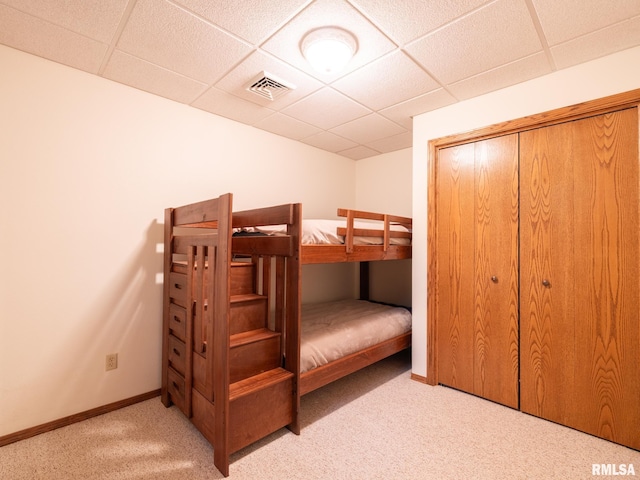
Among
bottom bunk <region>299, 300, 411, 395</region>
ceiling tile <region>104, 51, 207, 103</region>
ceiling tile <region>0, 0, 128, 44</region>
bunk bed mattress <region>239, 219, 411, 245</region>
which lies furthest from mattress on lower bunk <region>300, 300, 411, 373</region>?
ceiling tile <region>0, 0, 128, 44</region>

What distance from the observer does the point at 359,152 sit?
3.73 metres

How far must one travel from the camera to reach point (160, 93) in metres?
2.29

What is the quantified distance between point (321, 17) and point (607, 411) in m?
2.70

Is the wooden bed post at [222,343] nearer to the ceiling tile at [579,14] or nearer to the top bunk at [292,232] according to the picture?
the top bunk at [292,232]

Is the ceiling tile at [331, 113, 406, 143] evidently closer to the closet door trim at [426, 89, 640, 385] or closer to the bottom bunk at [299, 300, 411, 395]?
the closet door trim at [426, 89, 640, 385]

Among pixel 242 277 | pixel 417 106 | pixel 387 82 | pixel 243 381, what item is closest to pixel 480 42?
pixel 387 82

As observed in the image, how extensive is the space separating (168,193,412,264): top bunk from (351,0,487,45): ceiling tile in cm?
101

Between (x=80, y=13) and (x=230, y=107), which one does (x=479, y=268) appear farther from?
(x=80, y=13)

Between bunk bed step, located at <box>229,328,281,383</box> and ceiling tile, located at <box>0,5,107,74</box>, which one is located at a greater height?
ceiling tile, located at <box>0,5,107,74</box>

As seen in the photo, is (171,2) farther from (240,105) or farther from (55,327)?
(55,327)

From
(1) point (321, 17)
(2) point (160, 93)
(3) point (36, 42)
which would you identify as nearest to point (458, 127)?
(1) point (321, 17)

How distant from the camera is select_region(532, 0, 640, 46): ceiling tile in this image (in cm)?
141

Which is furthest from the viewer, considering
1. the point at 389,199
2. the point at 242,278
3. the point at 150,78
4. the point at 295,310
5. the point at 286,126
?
the point at 389,199

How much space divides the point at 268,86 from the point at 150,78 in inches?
31.0
